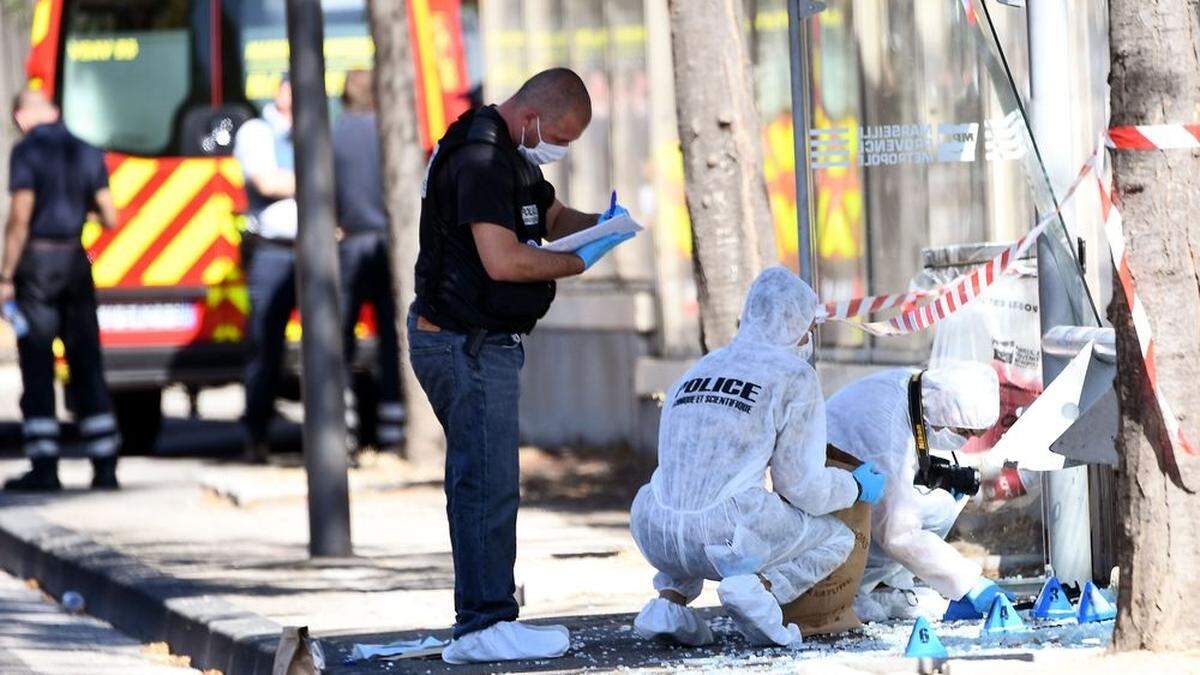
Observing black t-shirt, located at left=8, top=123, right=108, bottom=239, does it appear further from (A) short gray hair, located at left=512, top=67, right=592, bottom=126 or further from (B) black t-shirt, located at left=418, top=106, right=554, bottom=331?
(A) short gray hair, located at left=512, top=67, right=592, bottom=126

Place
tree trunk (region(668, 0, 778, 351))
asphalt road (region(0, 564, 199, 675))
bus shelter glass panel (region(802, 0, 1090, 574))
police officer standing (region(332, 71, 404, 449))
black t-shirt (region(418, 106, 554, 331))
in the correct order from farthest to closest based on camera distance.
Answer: police officer standing (region(332, 71, 404, 449)), tree trunk (region(668, 0, 778, 351)), asphalt road (region(0, 564, 199, 675)), bus shelter glass panel (region(802, 0, 1090, 574)), black t-shirt (region(418, 106, 554, 331))

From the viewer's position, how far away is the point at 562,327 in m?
13.8

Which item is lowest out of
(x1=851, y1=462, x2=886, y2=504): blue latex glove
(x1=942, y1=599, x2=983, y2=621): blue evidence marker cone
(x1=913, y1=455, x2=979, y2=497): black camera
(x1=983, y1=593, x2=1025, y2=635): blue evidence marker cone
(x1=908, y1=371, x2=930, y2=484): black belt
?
(x1=942, y1=599, x2=983, y2=621): blue evidence marker cone

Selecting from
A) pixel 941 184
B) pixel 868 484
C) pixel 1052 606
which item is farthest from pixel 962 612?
pixel 941 184

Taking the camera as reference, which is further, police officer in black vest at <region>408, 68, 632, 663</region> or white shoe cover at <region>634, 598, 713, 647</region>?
white shoe cover at <region>634, 598, 713, 647</region>

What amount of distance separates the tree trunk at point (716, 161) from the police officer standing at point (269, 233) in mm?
5304

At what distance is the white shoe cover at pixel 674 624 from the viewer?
265 inches

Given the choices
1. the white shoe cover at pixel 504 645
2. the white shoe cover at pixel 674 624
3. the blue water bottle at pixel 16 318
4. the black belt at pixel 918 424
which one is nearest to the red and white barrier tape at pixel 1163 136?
the black belt at pixel 918 424

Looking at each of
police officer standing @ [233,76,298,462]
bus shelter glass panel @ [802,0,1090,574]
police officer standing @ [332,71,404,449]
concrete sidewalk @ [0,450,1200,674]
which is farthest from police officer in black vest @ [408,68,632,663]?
police officer standing @ [233,76,298,462]

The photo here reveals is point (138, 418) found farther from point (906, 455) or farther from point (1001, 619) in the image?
point (1001, 619)

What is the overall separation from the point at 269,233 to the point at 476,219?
286 inches

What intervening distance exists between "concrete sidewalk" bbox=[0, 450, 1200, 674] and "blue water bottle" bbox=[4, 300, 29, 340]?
2.77 feet

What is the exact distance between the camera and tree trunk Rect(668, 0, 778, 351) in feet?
27.8

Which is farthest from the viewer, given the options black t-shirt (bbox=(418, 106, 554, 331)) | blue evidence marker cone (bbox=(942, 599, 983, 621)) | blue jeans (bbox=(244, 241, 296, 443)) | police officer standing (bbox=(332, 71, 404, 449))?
blue jeans (bbox=(244, 241, 296, 443))
